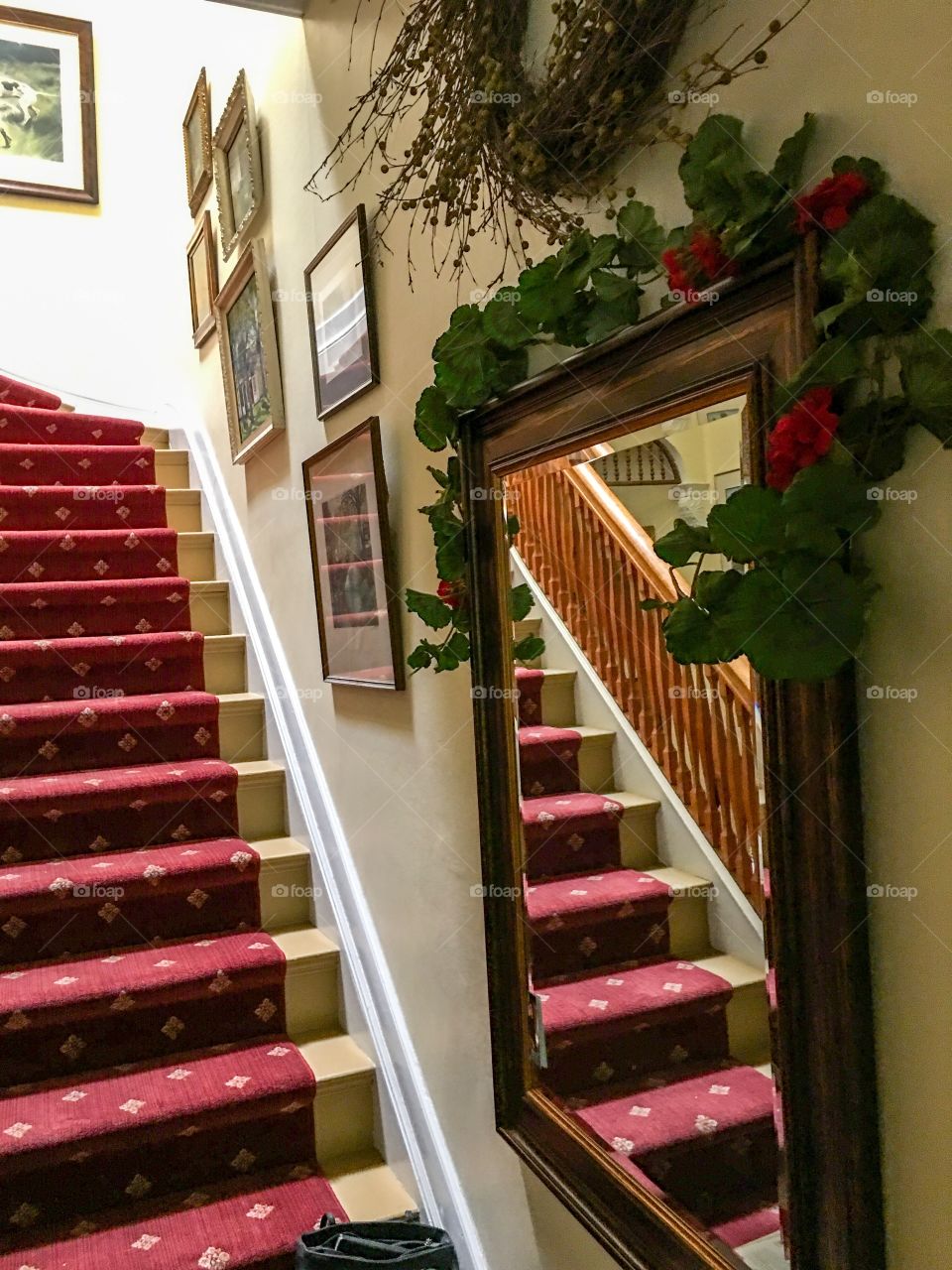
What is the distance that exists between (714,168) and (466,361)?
53 cm

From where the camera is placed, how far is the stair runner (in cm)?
109

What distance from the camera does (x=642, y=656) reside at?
125 centimetres

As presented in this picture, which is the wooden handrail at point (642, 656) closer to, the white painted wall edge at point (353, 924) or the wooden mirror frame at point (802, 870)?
the wooden mirror frame at point (802, 870)

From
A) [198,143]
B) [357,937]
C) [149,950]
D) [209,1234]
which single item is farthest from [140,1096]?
[198,143]

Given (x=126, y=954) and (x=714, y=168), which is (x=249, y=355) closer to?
(x=126, y=954)

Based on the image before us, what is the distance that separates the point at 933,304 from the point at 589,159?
0.57 metres

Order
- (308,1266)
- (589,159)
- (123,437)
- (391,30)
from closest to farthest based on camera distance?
(589,159) → (308,1266) → (391,30) → (123,437)

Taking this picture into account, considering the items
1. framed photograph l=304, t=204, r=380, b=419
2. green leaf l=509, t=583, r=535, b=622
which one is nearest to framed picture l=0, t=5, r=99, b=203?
framed photograph l=304, t=204, r=380, b=419

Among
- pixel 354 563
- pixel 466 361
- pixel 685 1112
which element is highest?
pixel 466 361

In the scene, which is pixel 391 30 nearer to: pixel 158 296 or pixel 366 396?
pixel 366 396

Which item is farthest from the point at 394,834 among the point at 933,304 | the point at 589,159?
the point at 933,304

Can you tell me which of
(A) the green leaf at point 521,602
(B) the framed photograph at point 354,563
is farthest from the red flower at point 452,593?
(B) the framed photograph at point 354,563

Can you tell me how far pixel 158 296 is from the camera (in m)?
4.90

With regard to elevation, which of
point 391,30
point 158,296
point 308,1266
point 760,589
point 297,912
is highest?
point 158,296
